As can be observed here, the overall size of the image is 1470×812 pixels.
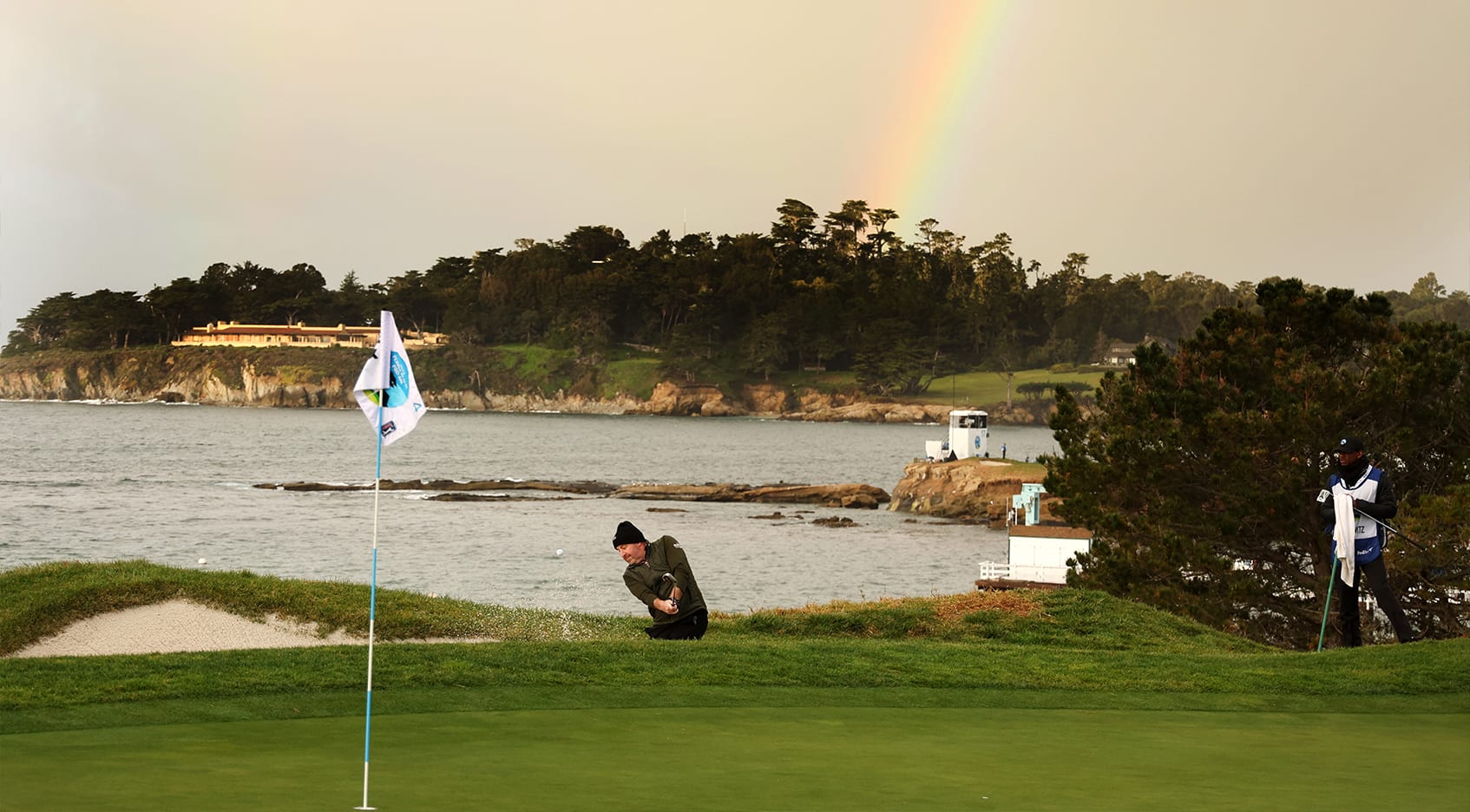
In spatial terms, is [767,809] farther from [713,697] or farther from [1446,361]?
[1446,361]

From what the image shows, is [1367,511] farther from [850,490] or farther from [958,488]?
[850,490]

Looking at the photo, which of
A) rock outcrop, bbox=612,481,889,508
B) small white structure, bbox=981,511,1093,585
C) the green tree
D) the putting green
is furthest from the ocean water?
the green tree

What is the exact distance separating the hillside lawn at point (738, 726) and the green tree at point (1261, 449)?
11261 millimetres

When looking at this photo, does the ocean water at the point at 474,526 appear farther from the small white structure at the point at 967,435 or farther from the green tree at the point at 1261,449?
the green tree at the point at 1261,449

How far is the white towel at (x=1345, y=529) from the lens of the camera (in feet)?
57.3

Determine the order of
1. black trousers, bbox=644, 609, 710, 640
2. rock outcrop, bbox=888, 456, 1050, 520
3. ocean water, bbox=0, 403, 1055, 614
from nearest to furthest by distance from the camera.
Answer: black trousers, bbox=644, 609, 710, 640 < ocean water, bbox=0, 403, 1055, 614 < rock outcrop, bbox=888, 456, 1050, 520

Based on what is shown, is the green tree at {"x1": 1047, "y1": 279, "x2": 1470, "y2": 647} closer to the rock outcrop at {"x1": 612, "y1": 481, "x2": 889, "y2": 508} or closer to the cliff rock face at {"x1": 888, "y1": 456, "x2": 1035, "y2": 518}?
the cliff rock face at {"x1": 888, "y1": 456, "x2": 1035, "y2": 518}

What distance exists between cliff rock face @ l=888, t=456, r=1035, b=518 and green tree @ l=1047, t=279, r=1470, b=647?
5183 centimetres

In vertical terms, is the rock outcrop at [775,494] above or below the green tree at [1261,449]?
below

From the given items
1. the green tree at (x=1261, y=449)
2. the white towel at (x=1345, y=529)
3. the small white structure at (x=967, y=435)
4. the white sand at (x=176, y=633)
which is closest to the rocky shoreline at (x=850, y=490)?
the small white structure at (x=967, y=435)

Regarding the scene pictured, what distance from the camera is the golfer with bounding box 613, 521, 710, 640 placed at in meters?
15.0

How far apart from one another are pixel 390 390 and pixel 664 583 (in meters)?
6.35

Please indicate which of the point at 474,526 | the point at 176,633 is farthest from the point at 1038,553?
the point at 474,526

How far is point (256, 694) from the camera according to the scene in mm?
12328
